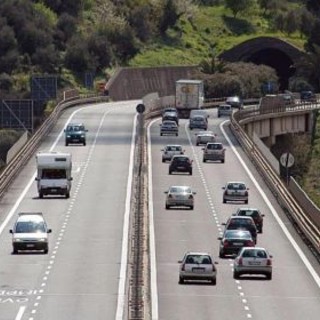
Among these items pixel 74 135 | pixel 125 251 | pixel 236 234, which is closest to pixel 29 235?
pixel 125 251

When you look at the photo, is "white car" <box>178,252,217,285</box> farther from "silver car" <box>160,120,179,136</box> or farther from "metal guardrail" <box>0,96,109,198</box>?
"silver car" <box>160,120,179,136</box>

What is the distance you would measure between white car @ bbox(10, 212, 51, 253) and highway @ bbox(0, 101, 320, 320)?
0.38 m

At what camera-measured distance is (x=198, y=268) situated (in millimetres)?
55531

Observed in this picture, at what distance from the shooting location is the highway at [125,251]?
5075cm

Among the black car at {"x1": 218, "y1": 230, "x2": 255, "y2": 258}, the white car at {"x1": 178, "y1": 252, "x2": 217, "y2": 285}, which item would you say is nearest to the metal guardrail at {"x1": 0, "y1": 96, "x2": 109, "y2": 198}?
the black car at {"x1": 218, "y1": 230, "x2": 255, "y2": 258}

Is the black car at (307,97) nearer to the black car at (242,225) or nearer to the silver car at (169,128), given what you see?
the silver car at (169,128)

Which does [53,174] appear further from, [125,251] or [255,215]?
[125,251]

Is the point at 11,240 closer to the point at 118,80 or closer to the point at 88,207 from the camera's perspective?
the point at 88,207

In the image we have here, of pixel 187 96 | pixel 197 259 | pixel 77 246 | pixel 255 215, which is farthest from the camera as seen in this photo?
pixel 187 96

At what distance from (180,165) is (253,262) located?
1575 inches

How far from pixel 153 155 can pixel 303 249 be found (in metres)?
41.9

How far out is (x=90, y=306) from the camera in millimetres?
50594

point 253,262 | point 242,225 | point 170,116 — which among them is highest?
point 253,262

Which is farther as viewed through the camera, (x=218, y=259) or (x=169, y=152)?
(x=169, y=152)
